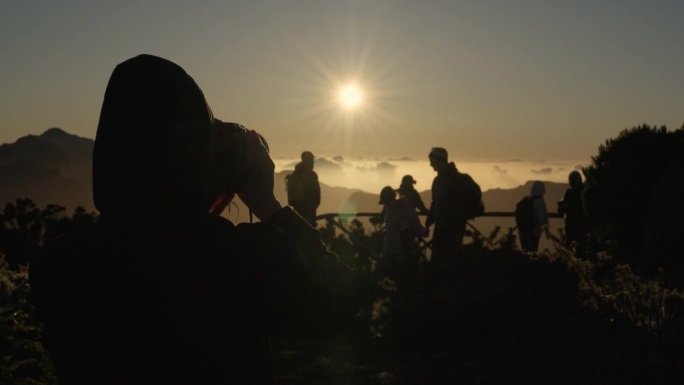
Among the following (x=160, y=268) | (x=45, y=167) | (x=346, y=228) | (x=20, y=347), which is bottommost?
(x=20, y=347)

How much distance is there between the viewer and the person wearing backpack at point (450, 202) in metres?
11.1

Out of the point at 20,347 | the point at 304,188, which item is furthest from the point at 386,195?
the point at 20,347

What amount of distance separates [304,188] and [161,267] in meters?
11.3

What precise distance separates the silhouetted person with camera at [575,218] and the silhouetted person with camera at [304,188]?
422 cm

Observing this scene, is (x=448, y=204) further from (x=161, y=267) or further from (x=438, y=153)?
(x=161, y=267)

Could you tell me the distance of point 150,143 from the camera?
187cm

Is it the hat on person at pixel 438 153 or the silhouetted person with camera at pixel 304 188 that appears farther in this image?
the silhouetted person with camera at pixel 304 188

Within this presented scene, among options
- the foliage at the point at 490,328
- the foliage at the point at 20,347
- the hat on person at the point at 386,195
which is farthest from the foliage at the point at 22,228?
the foliage at the point at 20,347

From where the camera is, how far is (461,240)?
1144 cm

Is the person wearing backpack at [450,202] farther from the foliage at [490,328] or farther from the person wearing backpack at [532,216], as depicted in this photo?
the person wearing backpack at [532,216]

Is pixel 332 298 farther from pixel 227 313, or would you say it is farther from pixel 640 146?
pixel 640 146

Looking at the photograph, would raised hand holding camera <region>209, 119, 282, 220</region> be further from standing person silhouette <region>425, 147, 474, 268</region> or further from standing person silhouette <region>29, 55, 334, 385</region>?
standing person silhouette <region>425, 147, 474, 268</region>

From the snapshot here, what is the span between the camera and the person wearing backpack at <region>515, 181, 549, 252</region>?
1317 centimetres

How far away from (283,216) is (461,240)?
9616mm
